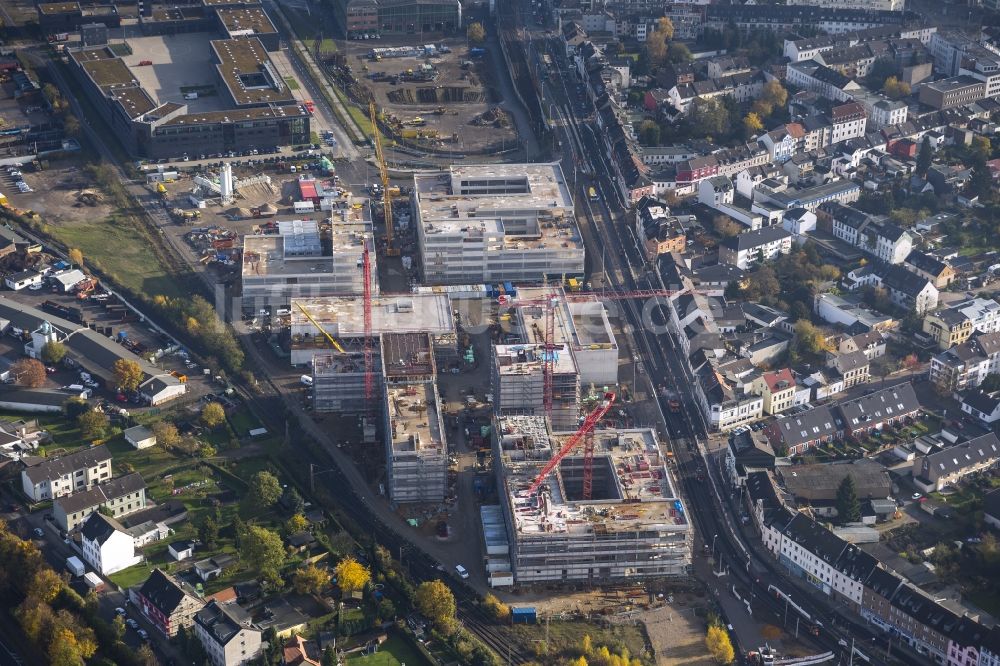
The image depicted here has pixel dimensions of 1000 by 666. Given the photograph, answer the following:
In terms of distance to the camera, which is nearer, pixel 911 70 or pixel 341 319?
pixel 341 319

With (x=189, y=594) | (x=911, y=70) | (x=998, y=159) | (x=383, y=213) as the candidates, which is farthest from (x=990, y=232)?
(x=189, y=594)

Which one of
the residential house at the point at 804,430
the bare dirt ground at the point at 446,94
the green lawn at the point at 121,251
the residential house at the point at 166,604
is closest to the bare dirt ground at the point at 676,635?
the residential house at the point at 804,430

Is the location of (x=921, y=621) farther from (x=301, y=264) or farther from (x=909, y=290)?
(x=301, y=264)

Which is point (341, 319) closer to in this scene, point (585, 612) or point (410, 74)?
point (585, 612)

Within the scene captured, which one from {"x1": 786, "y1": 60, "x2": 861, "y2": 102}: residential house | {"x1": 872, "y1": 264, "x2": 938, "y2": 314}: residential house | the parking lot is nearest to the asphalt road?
{"x1": 872, "y1": 264, "x2": 938, "y2": 314}: residential house

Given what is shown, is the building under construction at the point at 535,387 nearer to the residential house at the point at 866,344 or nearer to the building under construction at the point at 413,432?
the building under construction at the point at 413,432
